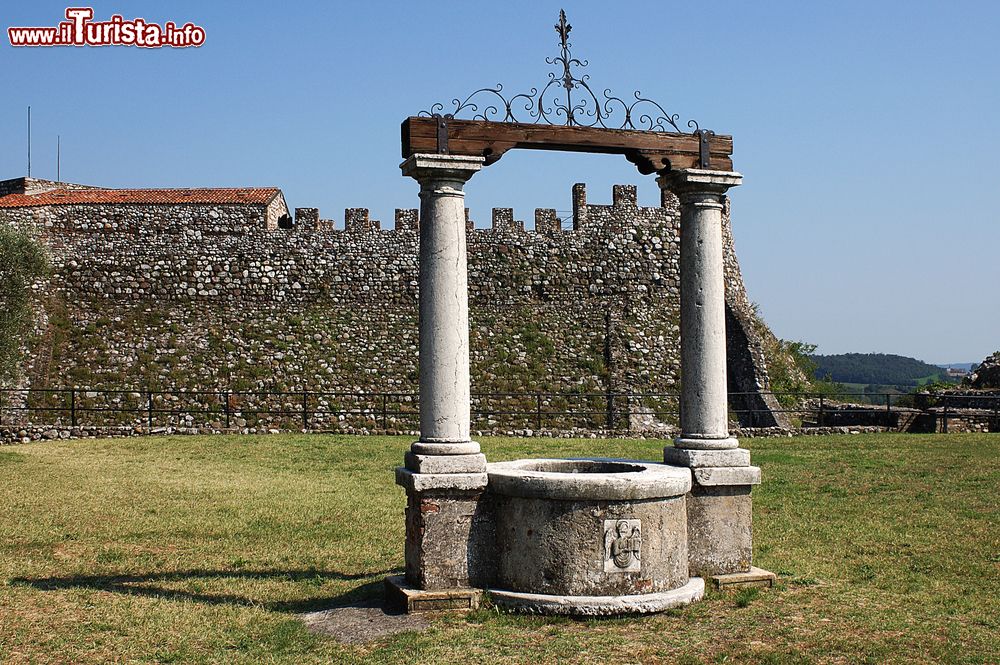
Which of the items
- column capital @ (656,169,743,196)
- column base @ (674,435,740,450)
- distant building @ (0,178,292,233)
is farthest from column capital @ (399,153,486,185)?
distant building @ (0,178,292,233)

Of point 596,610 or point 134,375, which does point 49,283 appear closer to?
point 134,375

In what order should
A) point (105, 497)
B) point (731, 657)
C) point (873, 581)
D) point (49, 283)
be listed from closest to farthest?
point (731, 657) → point (873, 581) → point (105, 497) → point (49, 283)

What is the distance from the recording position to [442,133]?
8273 mm

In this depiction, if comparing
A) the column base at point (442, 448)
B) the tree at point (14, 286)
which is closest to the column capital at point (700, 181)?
the column base at point (442, 448)

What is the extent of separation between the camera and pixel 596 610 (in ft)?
24.6

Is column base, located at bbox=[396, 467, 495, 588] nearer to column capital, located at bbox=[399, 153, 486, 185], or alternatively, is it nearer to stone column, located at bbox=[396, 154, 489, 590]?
stone column, located at bbox=[396, 154, 489, 590]

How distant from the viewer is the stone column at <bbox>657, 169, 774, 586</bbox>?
858 centimetres

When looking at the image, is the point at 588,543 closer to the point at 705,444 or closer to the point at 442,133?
the point at 705,444

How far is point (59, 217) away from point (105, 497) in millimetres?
18022

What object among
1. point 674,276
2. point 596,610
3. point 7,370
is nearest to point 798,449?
point 674,276

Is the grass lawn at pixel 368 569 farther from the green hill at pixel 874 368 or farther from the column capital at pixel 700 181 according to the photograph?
the green hill at pixel 874 368

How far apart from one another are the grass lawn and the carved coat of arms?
0.40 metres

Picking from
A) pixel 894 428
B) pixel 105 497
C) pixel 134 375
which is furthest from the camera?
pixel 134 375

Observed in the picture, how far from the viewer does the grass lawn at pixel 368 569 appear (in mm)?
7023
